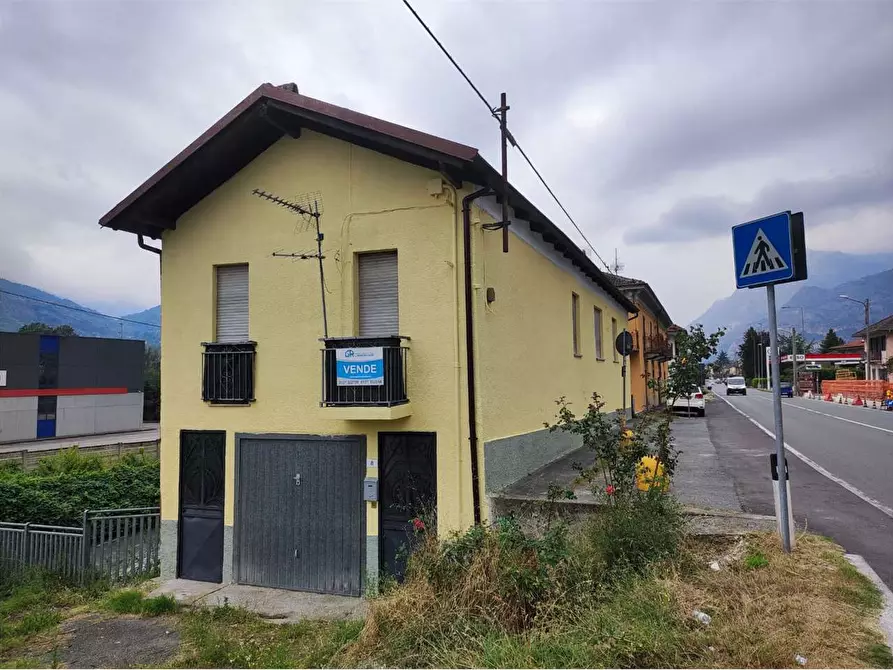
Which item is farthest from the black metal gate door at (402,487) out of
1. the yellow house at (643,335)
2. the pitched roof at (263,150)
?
the yellow house at (643,335)

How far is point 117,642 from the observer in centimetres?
679

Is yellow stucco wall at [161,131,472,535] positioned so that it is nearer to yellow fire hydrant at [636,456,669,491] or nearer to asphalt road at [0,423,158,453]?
yellow fire hydrant at [636,456,669,491]

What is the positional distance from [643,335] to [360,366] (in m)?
21.0

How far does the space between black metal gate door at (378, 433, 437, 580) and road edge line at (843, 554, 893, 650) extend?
457 cm

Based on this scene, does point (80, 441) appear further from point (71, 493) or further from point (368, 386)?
point (368, 386)

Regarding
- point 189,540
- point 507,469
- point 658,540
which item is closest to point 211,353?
point 189,540

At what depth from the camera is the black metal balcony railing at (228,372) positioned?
891cm

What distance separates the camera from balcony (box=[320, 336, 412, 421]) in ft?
24.9

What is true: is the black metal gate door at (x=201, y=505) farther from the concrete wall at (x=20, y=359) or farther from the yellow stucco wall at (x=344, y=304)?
the concrete wall at (x=20, y=359)

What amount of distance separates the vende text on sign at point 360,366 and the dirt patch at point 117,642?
351 cm

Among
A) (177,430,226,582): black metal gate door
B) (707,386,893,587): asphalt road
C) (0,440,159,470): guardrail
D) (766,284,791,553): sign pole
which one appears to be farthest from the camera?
(0,440,159,470): guardrail

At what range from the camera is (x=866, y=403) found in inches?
1441

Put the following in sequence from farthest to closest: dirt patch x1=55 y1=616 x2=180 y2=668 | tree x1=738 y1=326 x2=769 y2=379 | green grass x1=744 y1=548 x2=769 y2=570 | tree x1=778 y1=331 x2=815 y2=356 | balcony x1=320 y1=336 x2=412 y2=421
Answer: tree x1=778 y1=331 x2=815 y2=356, tree x1=738 y1=326 x2=769 y2=379, balcony x1=320 y1=336 x2=412 y2=421, dirt patch x1=55 y1=616 x2=180 y2=668, green grass x1=744 y1=548 x2=769 y2=570

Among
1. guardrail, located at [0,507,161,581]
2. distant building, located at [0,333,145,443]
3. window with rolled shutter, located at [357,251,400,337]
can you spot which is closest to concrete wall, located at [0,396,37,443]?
distant building, located at [0,333,145,443]
